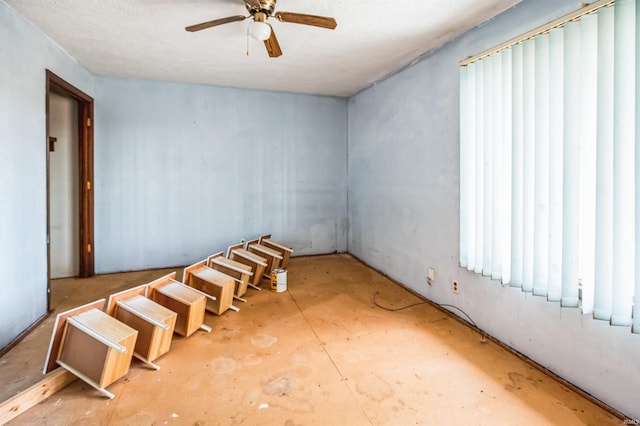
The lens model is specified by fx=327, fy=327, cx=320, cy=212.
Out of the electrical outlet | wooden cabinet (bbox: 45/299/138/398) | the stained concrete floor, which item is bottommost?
the stained concrete floor

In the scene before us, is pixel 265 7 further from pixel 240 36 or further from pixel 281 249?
pixel 281 249

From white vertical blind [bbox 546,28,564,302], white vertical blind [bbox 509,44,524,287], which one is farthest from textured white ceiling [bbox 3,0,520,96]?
white vertical blind [bbox 546,28,564,302]

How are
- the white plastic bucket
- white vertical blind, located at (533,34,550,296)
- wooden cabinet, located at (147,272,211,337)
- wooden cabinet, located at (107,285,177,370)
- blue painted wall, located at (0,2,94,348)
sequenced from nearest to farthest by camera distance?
white vertical blind, located at (533,34,550,296) < wooden cabinet, located at (107,285,177,370) < blue painted wall, located at (0,2,94,348) < wooden cabinet, located at (147,272,211,337) < the white plastic bucket

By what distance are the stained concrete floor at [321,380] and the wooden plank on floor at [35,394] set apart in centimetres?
4

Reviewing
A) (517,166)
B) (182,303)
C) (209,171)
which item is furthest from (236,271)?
(517,166)

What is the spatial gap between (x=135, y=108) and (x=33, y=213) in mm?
1974

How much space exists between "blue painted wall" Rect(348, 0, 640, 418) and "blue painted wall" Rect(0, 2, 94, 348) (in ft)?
11.0

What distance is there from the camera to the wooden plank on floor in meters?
1.65

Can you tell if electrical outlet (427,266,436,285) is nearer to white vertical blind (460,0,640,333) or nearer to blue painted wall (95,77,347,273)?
white vertical blind (460,0,640,333)

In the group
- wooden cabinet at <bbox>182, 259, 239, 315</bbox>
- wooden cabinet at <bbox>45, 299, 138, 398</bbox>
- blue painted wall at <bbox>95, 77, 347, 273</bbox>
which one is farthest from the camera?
blue painted wall at <bbox>95, 77, 347, 273</bbox>

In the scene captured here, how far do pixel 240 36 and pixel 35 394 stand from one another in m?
2.85

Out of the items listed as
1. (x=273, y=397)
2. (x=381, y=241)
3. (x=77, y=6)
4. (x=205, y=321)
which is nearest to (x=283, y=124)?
(x=381, y=241)

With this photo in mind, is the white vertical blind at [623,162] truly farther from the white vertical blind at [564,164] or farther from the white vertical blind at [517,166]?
the white vertical blind at [517,166]

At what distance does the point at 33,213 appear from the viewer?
8.66ft
